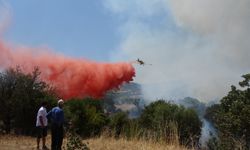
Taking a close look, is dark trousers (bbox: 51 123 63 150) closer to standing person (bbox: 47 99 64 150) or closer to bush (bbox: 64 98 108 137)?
standing person (bbox: 47 99 64 150)

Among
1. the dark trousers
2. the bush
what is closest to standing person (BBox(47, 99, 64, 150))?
the dark trousers

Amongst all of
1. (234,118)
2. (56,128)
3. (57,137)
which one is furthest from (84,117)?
(57,137)

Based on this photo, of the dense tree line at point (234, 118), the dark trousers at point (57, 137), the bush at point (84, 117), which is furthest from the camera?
the bush at point (84, 117)

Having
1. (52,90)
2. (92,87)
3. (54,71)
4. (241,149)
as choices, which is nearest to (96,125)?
(52,90)

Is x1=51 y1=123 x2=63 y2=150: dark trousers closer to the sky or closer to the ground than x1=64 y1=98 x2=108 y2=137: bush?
closer to the ground

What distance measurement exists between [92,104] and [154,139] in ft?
100

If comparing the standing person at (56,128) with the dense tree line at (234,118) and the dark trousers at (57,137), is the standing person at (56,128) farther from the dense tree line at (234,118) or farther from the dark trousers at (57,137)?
the dense tree line at (234,118)

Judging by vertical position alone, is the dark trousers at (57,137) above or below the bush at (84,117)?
below

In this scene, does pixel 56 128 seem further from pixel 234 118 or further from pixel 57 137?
pixel 234 118

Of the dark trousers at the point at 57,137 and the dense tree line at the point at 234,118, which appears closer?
the dense tree line at the point at 234,118

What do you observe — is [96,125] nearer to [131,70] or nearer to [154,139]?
[131,70]

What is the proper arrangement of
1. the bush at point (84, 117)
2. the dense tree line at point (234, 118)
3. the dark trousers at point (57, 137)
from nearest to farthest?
1. the dense tree line at point (234, 118)
2. the dark trousers at point (57, 137)
3. the bush at point (84, 117)

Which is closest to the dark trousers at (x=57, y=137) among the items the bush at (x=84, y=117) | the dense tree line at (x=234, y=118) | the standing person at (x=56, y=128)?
the standing person at (x=56, y=128)

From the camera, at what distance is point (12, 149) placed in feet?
70.9
